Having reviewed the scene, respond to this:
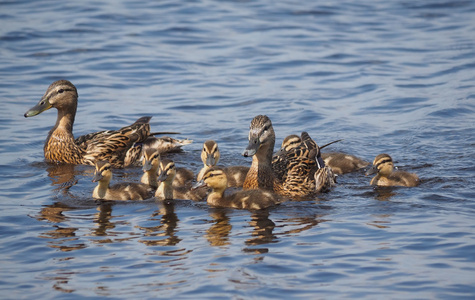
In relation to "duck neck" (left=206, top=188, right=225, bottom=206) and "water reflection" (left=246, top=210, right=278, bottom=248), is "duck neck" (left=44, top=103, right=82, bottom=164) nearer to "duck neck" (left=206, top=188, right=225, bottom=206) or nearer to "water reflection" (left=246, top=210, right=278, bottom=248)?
"duck neck" (left=206, top=188, right=225, bottom=206)

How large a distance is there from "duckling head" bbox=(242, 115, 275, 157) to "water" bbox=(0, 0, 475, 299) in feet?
2.60

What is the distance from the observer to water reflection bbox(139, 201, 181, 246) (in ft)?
25.2

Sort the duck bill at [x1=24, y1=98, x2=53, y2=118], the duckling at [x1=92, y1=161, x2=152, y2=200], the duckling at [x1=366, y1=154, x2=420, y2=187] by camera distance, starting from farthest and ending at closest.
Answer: the duck bill at [x1=24, y1=98, x2=53, y2=118]
the duckling at [x1=366, y1=154, x2=420, y2=187]
the duckling at [x1=92, y1=161, x2=152, y2=200]

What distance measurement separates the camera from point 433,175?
32.9 ft

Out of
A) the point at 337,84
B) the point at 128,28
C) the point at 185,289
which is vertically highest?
the point at 128,28

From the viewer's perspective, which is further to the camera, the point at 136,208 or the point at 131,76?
the point at 131,76

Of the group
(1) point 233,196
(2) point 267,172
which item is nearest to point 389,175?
(2) point 267,172

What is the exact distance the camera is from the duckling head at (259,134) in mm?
9086

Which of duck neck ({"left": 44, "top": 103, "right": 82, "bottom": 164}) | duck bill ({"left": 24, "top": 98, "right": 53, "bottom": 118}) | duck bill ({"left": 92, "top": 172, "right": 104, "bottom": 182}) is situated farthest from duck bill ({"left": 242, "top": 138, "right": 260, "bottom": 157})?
duck bill ({"left": 24, "top": 98, "right": 53, "bottom": 118})

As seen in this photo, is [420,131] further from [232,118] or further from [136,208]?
[136,208]

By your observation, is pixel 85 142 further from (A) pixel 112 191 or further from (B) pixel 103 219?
(B) pixel 103 219

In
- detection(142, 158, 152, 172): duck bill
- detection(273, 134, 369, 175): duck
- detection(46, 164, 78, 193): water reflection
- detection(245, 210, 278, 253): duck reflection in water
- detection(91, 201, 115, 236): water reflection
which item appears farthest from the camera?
detection(273, 134, 369, 175): duck

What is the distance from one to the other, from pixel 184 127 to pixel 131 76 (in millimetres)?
3508

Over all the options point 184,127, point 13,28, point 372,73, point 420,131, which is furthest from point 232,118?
point 13,28
